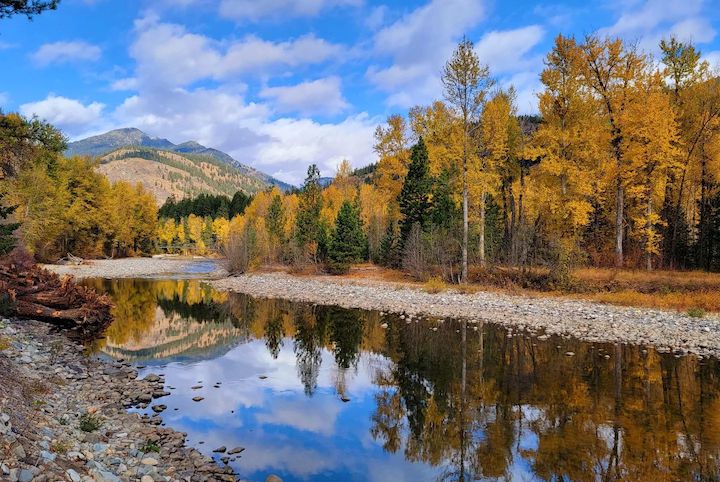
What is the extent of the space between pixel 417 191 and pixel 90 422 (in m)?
27.7

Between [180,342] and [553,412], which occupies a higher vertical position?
[553,412]

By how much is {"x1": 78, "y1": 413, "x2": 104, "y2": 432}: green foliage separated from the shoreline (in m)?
A: 14.6

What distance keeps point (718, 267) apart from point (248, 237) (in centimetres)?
3675

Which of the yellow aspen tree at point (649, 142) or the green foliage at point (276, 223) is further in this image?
the green foliage at point (276, 223)

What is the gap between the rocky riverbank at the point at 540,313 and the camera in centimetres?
1583

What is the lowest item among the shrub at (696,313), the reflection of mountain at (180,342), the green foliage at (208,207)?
the reflection of mountain at (180,342)

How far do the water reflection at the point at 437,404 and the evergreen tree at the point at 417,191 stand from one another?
15.3 metres

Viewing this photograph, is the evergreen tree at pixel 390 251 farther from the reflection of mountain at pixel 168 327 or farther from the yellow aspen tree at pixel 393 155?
the reflection of mountain at pixel 168 327

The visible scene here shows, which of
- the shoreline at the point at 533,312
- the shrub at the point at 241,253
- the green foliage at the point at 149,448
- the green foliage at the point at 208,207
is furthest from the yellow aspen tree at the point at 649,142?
Result: the green foliage at the point at 208,207

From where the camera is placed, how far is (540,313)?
787 inches

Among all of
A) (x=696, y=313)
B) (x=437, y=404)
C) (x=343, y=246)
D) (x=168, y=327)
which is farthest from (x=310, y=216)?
(x=437, y=404)

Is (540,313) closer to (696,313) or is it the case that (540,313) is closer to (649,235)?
(696,313)

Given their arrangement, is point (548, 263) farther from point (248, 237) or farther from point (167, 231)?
point (167, 231)

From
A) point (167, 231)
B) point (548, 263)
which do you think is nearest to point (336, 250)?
point (548, 263)
